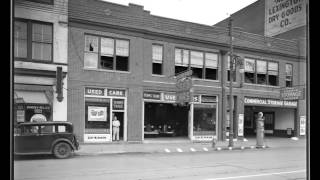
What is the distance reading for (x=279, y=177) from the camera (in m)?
6.98

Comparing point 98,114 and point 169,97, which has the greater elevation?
point 169,97

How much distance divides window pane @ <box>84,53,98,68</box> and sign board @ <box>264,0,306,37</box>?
3.12m

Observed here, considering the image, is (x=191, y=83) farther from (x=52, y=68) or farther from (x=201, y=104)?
(x=52, y=68)

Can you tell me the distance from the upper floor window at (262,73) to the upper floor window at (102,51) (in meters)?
2.62

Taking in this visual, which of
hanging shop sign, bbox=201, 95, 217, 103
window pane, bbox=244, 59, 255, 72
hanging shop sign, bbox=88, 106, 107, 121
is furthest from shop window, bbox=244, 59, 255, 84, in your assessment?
hanging shop sign, bbox=201, 95, 217, 103

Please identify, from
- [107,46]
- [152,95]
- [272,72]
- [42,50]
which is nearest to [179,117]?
[152,95]

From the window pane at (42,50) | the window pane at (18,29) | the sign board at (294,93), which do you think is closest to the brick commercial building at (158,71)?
the sign board at (294,93)

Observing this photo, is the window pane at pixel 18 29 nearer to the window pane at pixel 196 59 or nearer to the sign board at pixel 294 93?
the sign board at pixel 294 93

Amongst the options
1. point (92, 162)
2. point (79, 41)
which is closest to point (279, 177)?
point (92, 162)

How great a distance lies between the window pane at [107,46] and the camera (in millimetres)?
5540

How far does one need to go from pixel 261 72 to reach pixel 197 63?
4.66 m

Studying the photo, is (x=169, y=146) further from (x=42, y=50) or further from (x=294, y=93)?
(x=42, y=50)

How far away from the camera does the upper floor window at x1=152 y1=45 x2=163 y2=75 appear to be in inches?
472

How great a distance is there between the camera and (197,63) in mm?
11953
